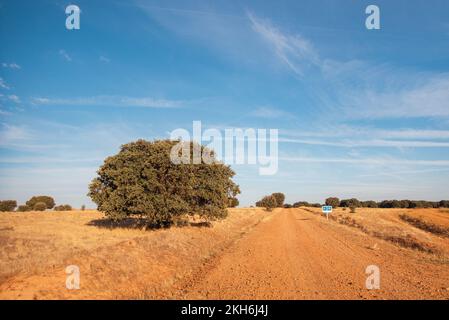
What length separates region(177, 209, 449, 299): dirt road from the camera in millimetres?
10273

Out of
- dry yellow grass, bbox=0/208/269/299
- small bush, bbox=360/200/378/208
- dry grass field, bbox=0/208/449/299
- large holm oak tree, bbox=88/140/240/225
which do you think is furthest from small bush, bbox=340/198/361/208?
dry yellow grass, bbox=0/208/269/299

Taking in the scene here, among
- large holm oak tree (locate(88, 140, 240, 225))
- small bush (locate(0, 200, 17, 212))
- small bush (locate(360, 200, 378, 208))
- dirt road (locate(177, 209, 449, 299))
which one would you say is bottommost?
small bush (locate(360, 200, 378, 208))

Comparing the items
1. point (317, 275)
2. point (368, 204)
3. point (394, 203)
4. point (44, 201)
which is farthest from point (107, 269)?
point (368, 204)

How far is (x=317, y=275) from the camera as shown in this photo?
12594 mm

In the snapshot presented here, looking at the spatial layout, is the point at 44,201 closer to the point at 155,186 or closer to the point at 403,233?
the point at 155,186

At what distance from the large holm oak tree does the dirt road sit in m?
9.59

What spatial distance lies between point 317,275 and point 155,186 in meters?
16.8

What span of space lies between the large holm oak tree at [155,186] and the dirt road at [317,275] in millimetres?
9585

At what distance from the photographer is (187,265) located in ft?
49.9

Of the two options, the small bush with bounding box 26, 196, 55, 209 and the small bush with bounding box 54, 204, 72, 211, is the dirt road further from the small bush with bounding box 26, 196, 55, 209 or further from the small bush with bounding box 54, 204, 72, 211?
the small bush with bounding box 26, 196, 55, 209

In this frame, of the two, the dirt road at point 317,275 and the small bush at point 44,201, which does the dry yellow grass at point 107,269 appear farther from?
the small bush at point 44,201

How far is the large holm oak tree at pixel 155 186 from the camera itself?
26.7 metres
